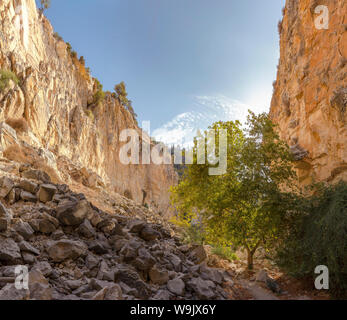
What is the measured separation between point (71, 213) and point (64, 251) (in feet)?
4.47

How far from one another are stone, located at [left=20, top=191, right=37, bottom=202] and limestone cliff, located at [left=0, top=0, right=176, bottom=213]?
513 cm

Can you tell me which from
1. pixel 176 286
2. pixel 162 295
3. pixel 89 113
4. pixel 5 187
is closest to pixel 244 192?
pixel 176 286

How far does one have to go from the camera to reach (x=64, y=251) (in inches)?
169

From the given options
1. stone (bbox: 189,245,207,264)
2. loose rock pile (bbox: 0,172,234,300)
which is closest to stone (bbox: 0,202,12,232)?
loose rock pile (bbox: 0,172,234,300)

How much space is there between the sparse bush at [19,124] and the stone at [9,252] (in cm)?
1118

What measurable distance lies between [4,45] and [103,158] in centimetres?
1685

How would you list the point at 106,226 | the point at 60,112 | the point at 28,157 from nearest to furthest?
the point at 106,226 < the point at 28,157 < the point at 60,112

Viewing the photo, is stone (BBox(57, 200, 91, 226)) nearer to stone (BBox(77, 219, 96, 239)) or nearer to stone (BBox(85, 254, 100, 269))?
stone (BBox(77, 219, 96, 239))

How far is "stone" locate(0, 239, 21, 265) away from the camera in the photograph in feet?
11.8

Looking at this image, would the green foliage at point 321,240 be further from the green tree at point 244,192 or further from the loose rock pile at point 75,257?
the loose rock pile at point 75,257

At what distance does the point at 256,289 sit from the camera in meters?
7.05

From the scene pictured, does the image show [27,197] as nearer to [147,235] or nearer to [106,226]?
[106,226]

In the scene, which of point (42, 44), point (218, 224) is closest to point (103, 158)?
point (42, 44)
